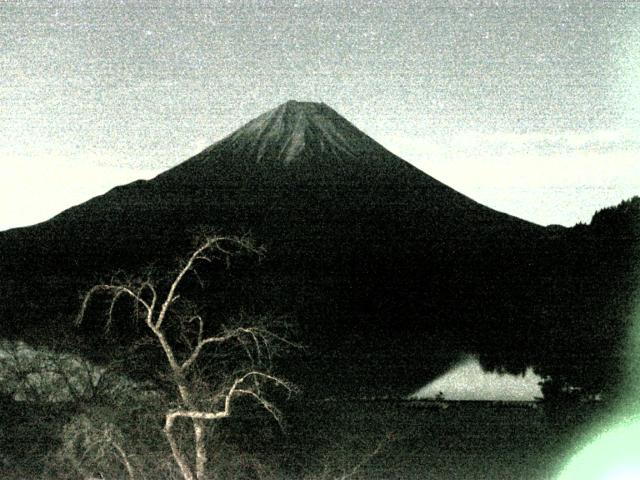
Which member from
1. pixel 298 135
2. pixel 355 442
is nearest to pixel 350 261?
pixel 298 135

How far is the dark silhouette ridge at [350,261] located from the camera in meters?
28.1

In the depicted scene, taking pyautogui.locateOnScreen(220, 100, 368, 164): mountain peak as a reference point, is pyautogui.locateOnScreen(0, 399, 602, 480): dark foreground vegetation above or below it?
below

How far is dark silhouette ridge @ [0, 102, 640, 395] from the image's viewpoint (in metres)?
28.1

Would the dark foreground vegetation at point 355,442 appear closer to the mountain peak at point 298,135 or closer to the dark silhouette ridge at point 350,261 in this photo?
the dark silhouette ridge at point 350,261

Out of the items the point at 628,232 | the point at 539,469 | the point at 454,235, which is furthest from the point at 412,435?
the point at 454,235

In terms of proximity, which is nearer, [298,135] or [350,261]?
[350,261]

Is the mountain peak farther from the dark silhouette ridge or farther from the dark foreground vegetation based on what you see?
the dark foreground vegetation

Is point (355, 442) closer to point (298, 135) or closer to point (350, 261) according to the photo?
point (350, 261)

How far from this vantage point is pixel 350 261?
59375 mm

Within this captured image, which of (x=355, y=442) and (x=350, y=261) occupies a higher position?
(x=350, y=261)

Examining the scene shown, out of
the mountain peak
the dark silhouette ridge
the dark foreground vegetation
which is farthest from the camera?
the mountain peak

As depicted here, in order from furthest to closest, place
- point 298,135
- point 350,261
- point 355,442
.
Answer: point 298,135 → point 350,261 → point 355,442

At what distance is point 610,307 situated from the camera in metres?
25.4

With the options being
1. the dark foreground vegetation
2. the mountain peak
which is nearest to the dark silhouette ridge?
the mountain peak
